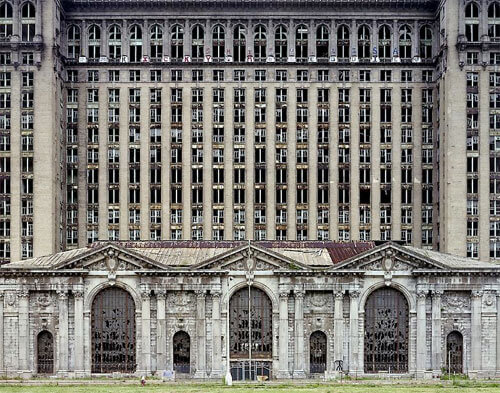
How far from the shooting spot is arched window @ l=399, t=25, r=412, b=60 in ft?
614

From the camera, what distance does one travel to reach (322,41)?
612 ft

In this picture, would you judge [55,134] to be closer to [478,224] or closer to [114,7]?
[114,7]

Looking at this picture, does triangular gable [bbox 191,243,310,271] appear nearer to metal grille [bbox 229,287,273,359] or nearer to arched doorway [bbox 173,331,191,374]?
metal grille [bbox 229,287,273,359]

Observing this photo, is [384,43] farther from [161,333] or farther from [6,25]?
[161,333]

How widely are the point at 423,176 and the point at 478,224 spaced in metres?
15.1

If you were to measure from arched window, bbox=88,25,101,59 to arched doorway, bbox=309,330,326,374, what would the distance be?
65793 millimetres

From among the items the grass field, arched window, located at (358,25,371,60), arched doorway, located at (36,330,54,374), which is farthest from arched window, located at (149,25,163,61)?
the grass field

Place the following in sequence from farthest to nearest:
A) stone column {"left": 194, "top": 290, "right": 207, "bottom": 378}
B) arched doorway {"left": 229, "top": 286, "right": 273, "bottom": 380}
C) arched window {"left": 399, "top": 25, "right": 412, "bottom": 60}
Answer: arched window {"left": 399, "top": 25, "right": 412, "bottom": 60} → stone column {"left": 194, "top": 290, "right": 207, "bottom": 378} → arched doorway {"left": 229, "top": 286, "right": 273, "bottom": 380}

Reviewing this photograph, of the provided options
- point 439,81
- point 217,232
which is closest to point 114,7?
point 217,232

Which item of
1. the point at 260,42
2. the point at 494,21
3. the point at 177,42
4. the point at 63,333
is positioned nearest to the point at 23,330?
the point at 63,333

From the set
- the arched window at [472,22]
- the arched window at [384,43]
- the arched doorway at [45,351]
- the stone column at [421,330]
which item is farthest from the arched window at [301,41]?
the arched doorway at [45,351]

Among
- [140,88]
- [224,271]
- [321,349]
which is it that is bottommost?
[321,349]

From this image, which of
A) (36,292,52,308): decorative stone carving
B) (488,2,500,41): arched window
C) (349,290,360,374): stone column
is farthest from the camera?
(488,2,500,41): arched window

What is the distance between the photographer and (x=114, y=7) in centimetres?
18550
